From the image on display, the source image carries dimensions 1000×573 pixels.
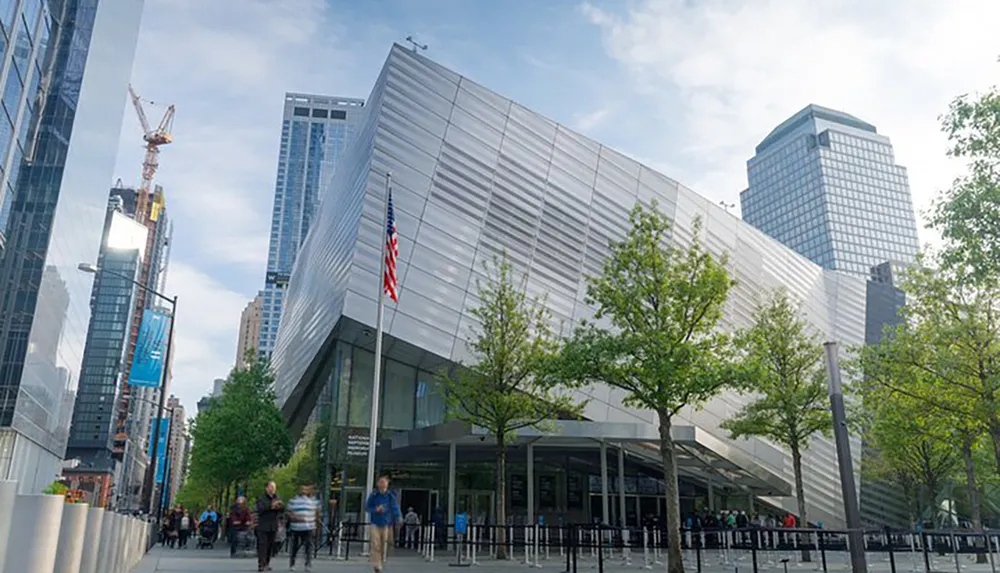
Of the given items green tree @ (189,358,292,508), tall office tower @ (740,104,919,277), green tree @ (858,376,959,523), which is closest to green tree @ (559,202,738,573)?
green tree @ (858,376,959,523)

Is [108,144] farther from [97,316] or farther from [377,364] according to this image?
[97,316]

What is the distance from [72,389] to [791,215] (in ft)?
578

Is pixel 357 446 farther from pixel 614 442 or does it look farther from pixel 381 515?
pixel 381 515

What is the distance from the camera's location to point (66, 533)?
19.5 feet

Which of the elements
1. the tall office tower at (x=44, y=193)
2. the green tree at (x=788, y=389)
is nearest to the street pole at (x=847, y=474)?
the green tree at (x=788, y=389)

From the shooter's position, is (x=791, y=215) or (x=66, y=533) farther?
(x=791, y=215)

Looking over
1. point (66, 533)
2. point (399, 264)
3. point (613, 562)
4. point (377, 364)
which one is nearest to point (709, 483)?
point (613, 562)

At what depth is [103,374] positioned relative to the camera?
137m

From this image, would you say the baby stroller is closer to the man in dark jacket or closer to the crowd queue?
the crowd queue

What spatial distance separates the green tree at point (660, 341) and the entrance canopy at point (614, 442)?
596 cm

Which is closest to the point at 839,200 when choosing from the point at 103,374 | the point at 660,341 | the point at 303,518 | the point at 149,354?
the point at 103,374

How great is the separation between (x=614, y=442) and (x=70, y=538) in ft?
85.2

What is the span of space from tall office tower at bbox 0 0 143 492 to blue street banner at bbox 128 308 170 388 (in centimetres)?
410

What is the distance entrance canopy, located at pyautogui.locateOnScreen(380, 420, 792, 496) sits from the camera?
2844 centimetres
